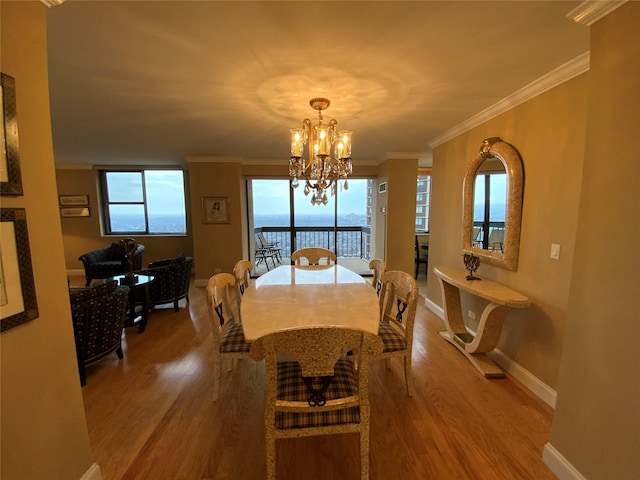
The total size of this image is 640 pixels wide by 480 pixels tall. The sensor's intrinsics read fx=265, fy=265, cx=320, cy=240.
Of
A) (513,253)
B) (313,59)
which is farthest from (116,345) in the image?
(513,253)

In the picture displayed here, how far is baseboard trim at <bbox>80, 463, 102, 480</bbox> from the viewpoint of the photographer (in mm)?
1298

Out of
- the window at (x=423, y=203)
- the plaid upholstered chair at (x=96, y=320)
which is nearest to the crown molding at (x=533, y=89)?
the window at (x=423, y=203)

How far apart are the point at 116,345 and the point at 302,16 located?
9.62 feet

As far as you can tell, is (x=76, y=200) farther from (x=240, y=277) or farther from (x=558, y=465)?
(x=558, y=465)

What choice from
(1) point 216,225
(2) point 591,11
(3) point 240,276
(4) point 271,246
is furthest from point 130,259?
(2) point 591,11

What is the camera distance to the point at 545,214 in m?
2.00

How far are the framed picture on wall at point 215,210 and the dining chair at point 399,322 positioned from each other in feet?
11.6

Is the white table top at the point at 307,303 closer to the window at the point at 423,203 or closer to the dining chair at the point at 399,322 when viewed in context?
the dining chair at the point at 399,322

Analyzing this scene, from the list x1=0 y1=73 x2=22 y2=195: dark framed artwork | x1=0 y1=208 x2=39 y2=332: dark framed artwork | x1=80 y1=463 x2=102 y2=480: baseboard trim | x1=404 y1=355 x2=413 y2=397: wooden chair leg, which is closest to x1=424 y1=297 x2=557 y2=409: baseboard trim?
x1=404 y1=355 x2=413 y2=397: wooden chair leg

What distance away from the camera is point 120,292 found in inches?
92.0

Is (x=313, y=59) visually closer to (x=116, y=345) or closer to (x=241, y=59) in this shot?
(x=241, y=59)

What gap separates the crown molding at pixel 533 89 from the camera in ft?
5.66

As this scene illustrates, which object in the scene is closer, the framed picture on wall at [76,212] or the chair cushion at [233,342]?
the chair cushion at [233,342]

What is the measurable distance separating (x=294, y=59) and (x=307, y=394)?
1965mm
